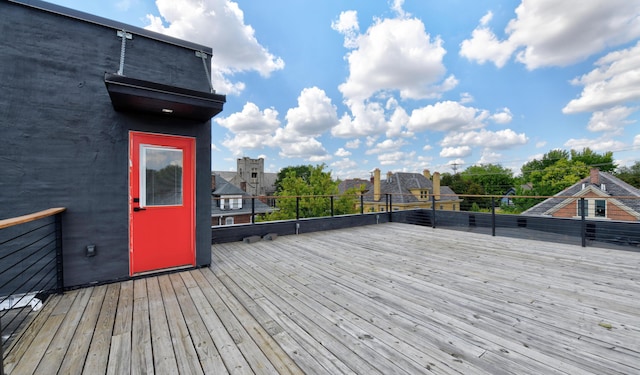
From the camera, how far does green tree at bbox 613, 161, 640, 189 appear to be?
27.4 metres

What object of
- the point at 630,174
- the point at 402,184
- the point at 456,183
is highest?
the point at 630,174

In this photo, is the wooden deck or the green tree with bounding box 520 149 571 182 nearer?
the wooden deck

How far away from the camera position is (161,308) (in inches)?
81.7

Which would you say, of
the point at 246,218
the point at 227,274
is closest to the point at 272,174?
the point at 246,218

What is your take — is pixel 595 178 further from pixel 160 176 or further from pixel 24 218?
pixel 24 218

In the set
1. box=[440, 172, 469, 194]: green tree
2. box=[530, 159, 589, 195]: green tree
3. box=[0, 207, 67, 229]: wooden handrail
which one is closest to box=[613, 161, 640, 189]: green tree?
box=[530, 159, 589, 195]: green tree

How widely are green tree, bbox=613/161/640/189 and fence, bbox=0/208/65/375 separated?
4496cm

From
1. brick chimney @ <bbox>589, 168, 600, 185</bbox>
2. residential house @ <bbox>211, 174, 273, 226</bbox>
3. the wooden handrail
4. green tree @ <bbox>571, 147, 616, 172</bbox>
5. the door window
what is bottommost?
residential house @ <bbox>211, 174, 273, 226</bbox>

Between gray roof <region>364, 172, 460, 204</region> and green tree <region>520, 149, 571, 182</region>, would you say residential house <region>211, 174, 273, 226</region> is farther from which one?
green tree <region>520, 149, 571, 182</region>

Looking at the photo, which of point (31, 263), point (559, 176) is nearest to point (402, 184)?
point (559, 176)

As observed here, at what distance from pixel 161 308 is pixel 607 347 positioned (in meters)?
3.20

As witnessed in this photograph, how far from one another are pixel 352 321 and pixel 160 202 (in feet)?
8.47

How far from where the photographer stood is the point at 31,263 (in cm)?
228

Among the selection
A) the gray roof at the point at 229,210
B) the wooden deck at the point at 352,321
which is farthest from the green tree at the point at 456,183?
the wooden deck at the point at 352,321
